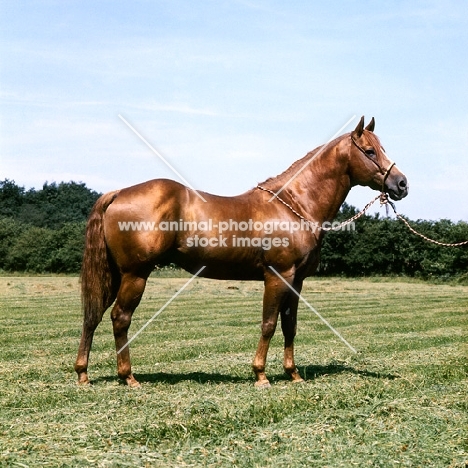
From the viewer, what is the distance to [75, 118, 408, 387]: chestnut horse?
25.4 ft

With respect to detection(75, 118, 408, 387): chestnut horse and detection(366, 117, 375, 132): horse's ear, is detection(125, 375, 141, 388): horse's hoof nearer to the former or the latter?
detection(75, 118, 408, 387): chestnut horse

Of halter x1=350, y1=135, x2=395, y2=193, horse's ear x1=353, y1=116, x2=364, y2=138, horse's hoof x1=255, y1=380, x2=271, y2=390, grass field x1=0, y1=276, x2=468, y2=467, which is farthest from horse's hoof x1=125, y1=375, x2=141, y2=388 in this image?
horse's ear x1=353, y1=116, x2=364, y2=138

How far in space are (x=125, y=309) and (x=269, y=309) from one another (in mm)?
1878

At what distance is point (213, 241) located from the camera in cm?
787

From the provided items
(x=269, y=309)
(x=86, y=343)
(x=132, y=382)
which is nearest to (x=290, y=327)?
(x=269, y=309)

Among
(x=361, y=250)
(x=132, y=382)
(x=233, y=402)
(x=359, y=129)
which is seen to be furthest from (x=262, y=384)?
(x=361, y=250)

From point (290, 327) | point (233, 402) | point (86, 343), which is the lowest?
point (233, 402)

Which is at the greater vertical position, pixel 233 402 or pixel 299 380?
pixel 233 402

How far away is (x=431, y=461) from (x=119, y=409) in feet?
10.1

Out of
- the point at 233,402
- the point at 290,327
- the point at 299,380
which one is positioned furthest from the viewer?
the point at 290,327

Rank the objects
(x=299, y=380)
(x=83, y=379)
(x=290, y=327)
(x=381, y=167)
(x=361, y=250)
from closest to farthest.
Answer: (x=83, y=379) < (x=299, y=380) < (x=381, y=167) < (x=290, y=327) < (x=361, y=250)

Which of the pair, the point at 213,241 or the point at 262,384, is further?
the point at 213,241

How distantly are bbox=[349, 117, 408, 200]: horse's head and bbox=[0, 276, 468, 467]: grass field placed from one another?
102 inches

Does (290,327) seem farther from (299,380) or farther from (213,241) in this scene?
(213,241)
